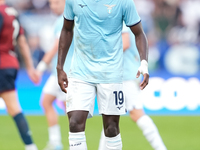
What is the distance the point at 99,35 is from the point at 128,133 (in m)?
4.64

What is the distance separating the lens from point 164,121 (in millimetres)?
11180

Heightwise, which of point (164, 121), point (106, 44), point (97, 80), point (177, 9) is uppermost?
point (106, 44)

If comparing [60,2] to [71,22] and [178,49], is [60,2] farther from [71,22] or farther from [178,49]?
[178,49]

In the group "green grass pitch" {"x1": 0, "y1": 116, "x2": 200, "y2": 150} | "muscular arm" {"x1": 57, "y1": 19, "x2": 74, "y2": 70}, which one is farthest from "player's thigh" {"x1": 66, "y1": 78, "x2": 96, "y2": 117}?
"green grass pitch" {"x1": 0, "y1": 116, "x2": 200, "y2": 150}

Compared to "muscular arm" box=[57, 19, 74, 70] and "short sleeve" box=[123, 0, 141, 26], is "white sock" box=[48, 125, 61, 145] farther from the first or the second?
"short sleeve" box=[123, 0, 141, 26]

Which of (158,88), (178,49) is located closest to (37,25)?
(178,49)

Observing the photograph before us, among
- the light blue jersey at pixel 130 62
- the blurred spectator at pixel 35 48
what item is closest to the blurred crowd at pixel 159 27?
the blurred spectator at pixel 35 48

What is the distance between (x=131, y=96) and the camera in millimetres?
6996

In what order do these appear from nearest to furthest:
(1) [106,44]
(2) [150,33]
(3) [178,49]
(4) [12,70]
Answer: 1. (1) [106,44]
2. (4) [12,70]
3. (3) [178,49]
4. (2) [150,33]

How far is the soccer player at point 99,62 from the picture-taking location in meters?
5.41

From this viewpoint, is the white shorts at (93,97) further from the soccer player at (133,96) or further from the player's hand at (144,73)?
the soccer player at (133,96)

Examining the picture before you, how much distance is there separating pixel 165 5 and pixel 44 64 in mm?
11928

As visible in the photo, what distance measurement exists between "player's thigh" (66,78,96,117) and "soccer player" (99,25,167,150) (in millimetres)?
1437

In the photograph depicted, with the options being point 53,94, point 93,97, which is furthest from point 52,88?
point 93,97
